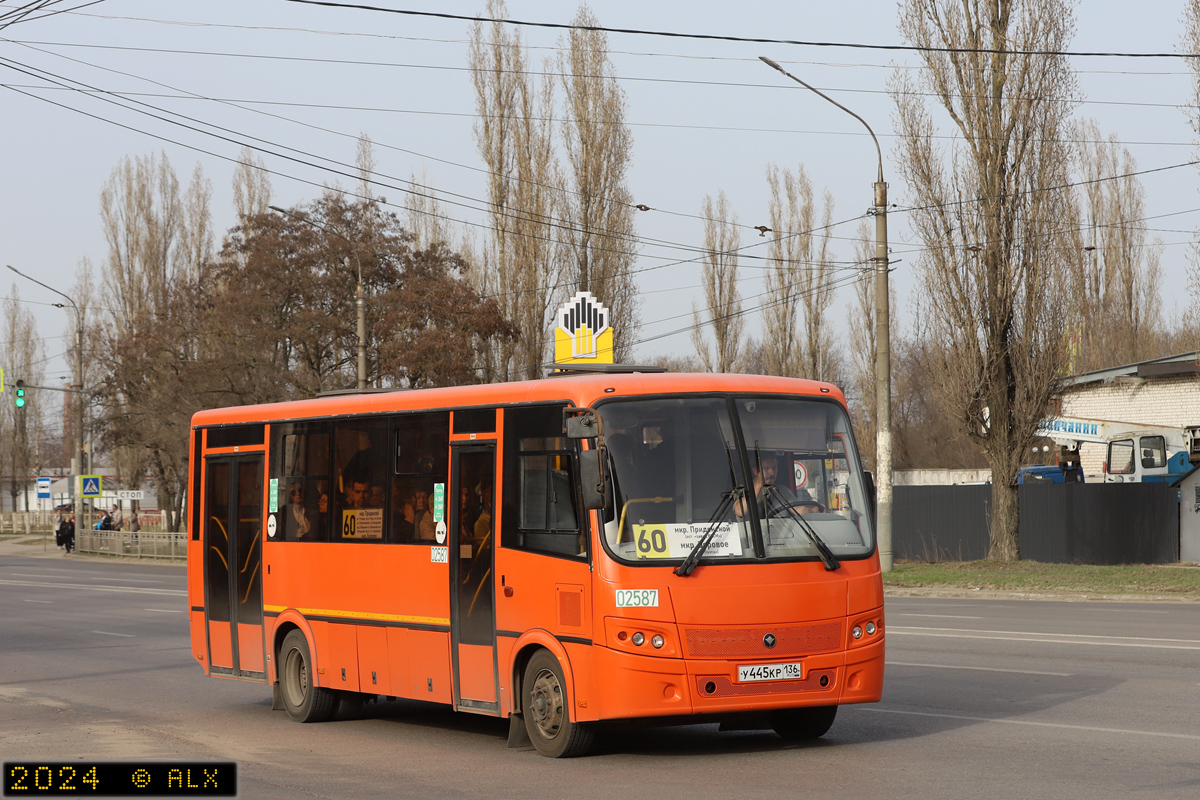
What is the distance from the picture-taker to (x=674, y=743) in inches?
422

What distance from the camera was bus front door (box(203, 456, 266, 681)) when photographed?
13445 mm

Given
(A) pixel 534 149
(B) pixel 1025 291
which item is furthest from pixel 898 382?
(B) pixel 1025 291

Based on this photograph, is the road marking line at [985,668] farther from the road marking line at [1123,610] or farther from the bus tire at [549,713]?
the road marking line at [1123,610]

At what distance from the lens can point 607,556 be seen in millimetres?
9586

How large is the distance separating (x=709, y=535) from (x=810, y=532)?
0.78m

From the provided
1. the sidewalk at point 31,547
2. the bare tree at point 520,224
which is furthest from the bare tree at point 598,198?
the sidewalk at point 31,547

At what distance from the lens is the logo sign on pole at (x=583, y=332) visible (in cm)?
4050

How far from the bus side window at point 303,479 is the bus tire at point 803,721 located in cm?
427

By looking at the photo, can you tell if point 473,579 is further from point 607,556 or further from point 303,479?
point 303,479

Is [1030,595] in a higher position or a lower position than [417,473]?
lower

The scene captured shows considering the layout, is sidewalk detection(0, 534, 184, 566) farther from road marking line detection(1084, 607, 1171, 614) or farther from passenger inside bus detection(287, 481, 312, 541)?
passenger inside bus detection(287, 481, 312, 541)

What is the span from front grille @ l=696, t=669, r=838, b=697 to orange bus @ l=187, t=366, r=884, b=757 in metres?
0.01

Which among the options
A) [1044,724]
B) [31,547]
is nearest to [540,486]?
[1044,724]

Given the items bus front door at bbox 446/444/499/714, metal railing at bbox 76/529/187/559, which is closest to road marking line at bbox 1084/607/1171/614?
bus front door at bbox 446/444/499/714
